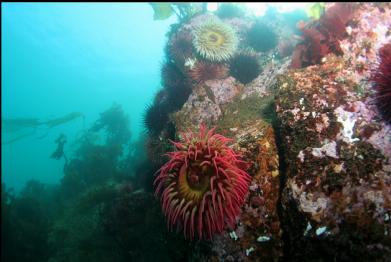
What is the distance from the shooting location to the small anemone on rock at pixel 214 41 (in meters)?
8.15

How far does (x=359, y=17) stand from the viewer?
5.76 meters

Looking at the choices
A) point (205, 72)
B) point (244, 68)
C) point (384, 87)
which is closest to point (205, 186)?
point (384, 87)

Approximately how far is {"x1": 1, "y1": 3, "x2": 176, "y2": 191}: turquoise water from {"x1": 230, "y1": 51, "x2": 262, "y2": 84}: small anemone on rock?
43.2 metres

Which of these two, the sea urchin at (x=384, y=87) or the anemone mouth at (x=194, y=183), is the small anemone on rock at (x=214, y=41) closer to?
the sea urchin at (x=384, y=87)

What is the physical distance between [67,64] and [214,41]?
102 m

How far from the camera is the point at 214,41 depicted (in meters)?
8.42

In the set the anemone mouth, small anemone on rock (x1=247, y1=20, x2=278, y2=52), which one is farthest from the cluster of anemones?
A: small anemone on rock (x1=247, y1=20, x2=278, y2=52)

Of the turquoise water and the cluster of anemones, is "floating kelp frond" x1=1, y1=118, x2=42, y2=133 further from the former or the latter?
the cluster of anemones

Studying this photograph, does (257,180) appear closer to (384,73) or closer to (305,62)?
(384,73)

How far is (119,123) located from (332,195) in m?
19.9

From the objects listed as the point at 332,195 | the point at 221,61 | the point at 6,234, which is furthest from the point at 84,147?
the point at 332,195

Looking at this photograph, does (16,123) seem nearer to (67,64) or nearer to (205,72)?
(205,72)

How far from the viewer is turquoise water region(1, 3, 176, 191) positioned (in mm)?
72250

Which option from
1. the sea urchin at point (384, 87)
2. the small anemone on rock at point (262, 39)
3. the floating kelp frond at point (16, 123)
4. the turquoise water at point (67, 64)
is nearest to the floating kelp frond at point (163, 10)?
the small anemone on rock at point (262, 39)
